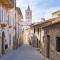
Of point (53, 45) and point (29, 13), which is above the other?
point (29, 13)

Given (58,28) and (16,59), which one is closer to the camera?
(58,28)

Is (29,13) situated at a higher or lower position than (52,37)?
higher

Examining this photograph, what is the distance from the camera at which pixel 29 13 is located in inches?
5797

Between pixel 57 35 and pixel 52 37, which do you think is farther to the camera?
pixel 52 37

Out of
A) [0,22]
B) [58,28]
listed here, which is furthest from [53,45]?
[0,22]

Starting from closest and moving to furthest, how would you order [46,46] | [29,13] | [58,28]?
[58,28] → [46,46] → [29,13]

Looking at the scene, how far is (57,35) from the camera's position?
585 inches

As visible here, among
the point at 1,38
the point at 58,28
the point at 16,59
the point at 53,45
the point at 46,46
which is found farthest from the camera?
the point at 1,38

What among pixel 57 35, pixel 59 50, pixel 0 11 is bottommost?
pixel 59 50

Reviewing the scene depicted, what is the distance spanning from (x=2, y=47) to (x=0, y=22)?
3736 millimetres

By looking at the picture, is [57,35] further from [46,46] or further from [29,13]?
[29,13]

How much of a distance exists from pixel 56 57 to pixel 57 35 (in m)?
1.65

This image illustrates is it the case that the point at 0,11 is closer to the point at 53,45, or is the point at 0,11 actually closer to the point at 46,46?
the point at 46,46

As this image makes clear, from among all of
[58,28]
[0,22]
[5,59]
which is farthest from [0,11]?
[58,28]
